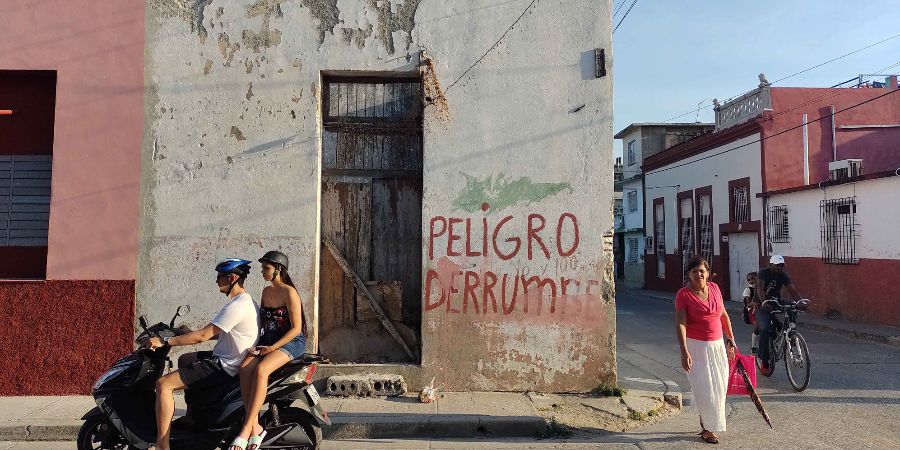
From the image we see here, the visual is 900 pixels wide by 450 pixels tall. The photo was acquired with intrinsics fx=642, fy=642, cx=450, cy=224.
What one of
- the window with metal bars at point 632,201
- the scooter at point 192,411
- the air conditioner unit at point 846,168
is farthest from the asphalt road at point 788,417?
the window with metal bars at point 632,201

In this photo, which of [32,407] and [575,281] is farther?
[575,281]

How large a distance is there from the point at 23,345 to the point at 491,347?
534 cm

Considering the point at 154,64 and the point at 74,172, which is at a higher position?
the point at 154,64

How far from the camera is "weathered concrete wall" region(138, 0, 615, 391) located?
7402 mm

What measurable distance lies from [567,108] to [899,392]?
17.3 ft

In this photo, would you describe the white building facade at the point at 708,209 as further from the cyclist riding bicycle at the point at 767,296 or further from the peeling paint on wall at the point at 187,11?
the peeling paint on wall at the point at 187,11

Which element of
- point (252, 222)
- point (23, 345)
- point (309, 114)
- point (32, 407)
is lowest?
point (32, 407)

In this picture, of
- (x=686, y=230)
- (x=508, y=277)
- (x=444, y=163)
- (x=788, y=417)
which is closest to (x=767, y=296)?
(x=788, y=417)

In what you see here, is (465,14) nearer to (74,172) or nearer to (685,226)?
(74,172)

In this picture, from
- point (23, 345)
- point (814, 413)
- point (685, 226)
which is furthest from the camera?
point (685, 226)

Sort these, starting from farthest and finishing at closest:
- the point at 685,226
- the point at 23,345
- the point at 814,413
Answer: the point at 685,226
the point at 23,345
the point at 814,413

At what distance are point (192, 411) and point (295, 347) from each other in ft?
2.95

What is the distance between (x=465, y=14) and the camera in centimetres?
761

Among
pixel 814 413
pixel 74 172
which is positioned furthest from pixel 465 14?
pixel 814 413
